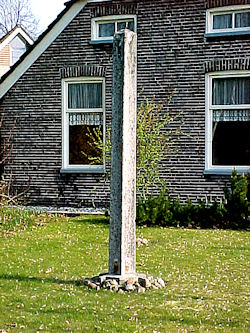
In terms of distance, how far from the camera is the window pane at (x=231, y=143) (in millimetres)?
14611

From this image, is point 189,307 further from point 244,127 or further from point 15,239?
point 244,127

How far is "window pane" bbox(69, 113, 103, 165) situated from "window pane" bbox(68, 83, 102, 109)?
23 cm

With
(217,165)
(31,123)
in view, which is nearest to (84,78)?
(31,123)

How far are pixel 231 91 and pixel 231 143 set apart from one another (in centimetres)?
120

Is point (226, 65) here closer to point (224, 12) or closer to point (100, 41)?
point (224, 12)

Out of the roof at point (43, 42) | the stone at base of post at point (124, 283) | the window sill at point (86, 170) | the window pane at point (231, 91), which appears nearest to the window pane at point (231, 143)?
the window pane at point (231, 91)

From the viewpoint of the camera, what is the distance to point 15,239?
35.0 ft

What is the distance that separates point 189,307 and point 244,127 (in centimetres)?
901

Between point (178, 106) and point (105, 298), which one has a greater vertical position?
point (178, 106)

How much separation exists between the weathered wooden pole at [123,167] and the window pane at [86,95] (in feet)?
28.0

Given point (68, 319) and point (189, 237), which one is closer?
point (68, 319)

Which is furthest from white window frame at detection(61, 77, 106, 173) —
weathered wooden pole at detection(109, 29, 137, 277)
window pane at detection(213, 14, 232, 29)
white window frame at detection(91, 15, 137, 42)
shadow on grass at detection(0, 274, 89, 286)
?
weathered wooden pole at detection(109, 29, 137, 277)

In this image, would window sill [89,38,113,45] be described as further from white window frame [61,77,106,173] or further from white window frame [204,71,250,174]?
white window frame [204,71,250,174]

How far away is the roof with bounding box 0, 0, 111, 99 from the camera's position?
1588cm
